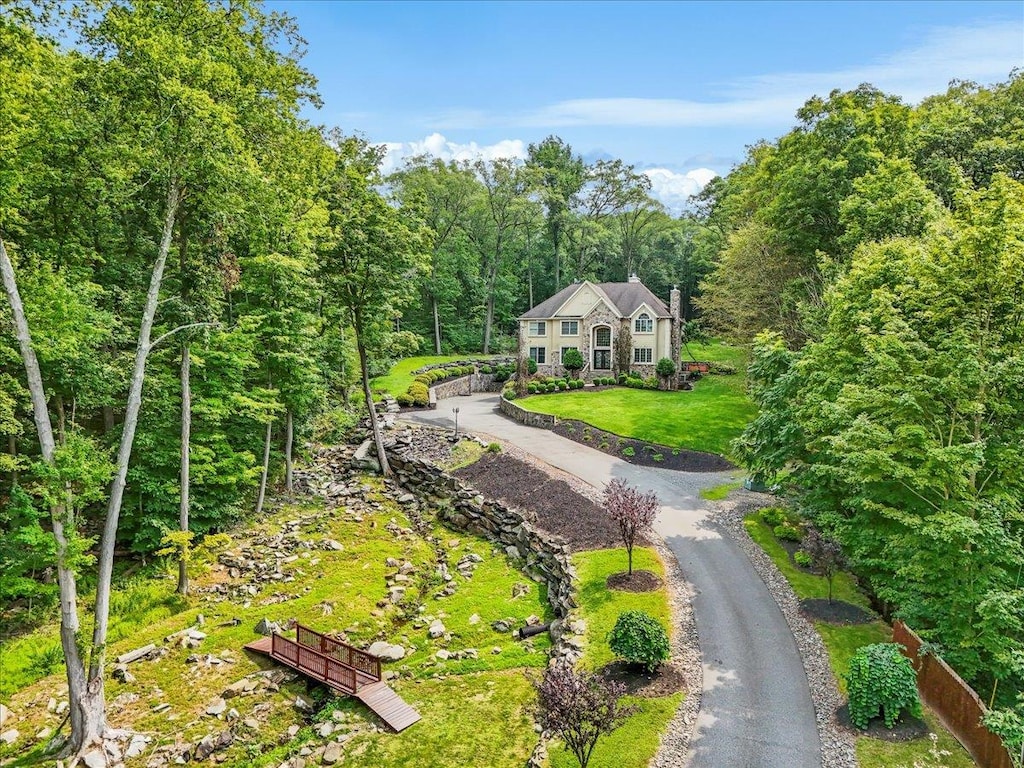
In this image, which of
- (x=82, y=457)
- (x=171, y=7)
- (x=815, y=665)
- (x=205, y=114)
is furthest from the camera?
(x=171, y=7)

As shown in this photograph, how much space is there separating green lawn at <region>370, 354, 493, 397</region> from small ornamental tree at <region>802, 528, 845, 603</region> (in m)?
26.5

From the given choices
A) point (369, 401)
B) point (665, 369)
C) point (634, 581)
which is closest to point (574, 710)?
point (634, 581)

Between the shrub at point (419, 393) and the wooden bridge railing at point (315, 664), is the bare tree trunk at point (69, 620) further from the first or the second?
the shrub at point (419, 393)

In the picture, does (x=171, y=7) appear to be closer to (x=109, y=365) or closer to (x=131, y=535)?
(x=109, y=365)

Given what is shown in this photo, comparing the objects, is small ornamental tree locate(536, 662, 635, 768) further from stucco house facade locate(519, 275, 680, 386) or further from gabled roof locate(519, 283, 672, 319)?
gabled roof locate(519, 283, 672, 319)

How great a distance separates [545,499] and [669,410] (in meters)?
16.5

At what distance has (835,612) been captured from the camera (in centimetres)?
1633

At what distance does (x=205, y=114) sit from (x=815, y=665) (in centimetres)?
1870

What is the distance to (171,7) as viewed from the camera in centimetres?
1511

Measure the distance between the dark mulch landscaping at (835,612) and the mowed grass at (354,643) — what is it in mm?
7464

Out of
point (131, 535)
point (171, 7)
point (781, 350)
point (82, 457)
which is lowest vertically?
point (131, 535)

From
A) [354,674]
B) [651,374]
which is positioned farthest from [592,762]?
[651,374]

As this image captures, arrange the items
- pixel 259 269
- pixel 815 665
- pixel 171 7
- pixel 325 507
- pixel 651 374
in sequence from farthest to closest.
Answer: pixel 651 374
pixel 325 507
pixel 259 269
pixel 171 7
pixel 815 665

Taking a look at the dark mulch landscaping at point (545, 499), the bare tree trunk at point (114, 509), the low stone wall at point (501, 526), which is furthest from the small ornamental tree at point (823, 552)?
the bare tree trunk at point (114, 509)
